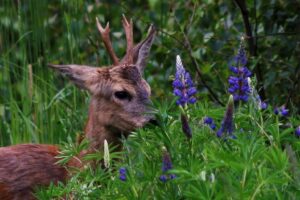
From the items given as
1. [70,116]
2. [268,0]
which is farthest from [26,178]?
[268,0]

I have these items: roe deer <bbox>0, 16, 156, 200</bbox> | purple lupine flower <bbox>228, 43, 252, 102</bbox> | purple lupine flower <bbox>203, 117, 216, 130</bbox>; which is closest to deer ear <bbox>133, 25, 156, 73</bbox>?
roe deer <bbox>0, 16, 156, 200</bbox>

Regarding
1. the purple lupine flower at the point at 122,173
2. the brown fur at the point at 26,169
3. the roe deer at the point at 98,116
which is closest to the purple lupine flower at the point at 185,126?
the purple lupine flower at the point at 122,173

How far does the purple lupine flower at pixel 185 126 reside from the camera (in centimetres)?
333

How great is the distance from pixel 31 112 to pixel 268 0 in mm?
1739

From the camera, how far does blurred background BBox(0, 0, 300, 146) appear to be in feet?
20.8

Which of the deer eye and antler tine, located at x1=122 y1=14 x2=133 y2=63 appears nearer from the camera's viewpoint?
the deer eye

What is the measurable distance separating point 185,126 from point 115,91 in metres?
2.98

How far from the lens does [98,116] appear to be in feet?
20.2

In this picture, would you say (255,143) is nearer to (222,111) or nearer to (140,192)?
(140,192)

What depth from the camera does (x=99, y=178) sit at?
353cm

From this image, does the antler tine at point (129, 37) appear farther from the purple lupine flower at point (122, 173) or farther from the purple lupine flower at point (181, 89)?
the purple lupine flower at point (122, 173)

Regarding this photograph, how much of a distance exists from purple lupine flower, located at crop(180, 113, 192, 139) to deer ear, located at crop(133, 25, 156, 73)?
305 centimetres

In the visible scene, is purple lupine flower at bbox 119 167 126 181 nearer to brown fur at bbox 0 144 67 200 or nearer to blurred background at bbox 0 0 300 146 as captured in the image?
brown fur at bbox 0 144 67 200

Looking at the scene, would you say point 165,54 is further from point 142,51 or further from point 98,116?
point 98,116
